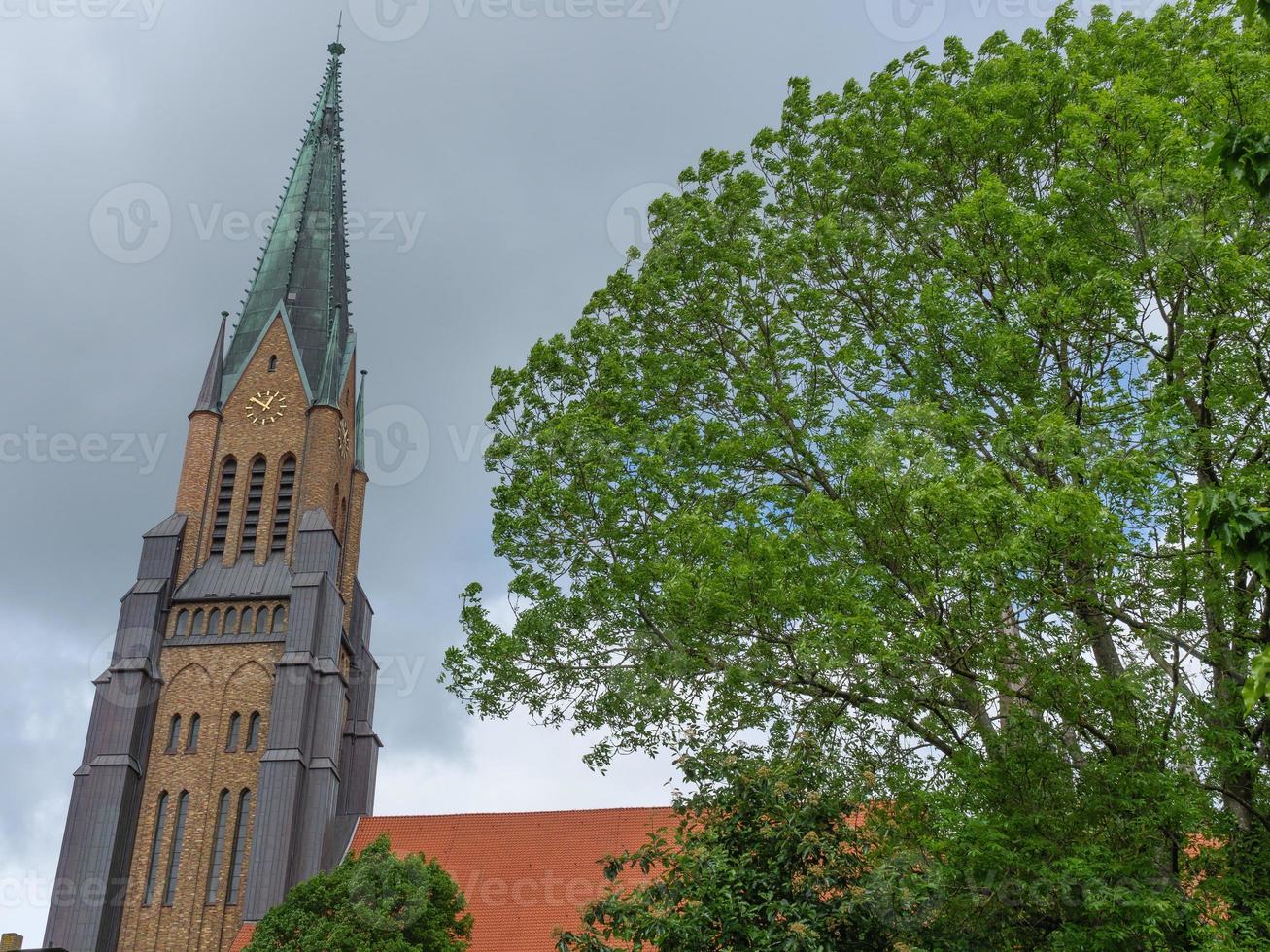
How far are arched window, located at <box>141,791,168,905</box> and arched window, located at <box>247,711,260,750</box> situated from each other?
2482 millimetres

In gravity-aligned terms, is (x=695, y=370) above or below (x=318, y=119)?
below

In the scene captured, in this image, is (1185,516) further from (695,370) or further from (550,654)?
(550,654)

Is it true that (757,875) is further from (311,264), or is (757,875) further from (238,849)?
(311,264)

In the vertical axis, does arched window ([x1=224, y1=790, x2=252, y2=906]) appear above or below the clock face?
below

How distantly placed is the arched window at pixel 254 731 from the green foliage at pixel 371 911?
1119 centimetres

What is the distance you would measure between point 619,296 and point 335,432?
25.5m

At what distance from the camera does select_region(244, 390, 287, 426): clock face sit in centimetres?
3944

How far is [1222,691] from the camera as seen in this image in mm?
10188

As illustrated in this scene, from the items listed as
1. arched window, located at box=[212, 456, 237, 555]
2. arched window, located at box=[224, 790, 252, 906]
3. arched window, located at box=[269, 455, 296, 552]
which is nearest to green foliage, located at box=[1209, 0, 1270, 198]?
arched window, located at box=[224, 790, 252, 906]

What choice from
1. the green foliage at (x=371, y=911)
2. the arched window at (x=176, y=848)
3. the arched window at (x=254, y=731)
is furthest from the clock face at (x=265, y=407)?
the green foliage at (x=371, y=911)

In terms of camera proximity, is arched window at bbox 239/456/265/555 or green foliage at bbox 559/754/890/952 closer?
green foliage at bbox 559/754/890/952

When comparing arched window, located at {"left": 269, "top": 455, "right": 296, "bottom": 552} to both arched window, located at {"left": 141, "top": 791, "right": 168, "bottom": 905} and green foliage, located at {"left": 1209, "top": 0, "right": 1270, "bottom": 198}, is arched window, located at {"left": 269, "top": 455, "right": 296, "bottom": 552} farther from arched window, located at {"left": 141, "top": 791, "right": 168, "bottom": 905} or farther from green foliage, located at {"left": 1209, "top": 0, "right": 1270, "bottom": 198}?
green foliage, located at {"left": 1209, "top": 0, "right": 1270, "bottom": 198}

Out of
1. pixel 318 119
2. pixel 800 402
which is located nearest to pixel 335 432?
pixel 318 119

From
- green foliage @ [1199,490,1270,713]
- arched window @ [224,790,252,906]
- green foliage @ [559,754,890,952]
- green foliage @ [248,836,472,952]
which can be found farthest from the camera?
arched window @ [224,790,252,906]
